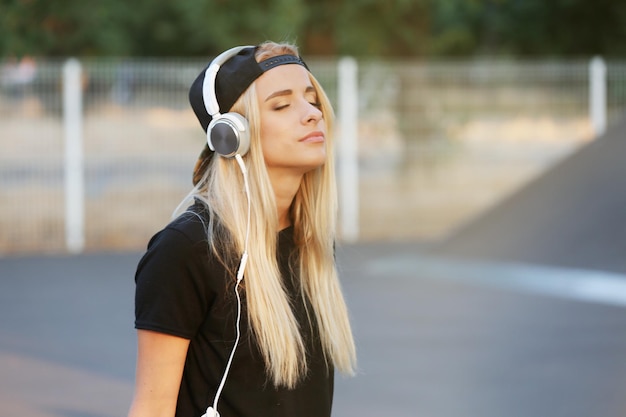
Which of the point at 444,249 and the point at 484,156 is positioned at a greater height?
the point at 484,156

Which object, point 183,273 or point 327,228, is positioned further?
point 327,228

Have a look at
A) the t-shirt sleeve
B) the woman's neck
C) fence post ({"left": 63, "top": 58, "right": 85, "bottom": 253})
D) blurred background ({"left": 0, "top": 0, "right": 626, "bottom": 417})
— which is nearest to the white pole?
blurred background ({"left": 0, "top": 0, "right": 626, "bottom": 417})

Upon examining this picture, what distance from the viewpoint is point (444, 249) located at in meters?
11.2

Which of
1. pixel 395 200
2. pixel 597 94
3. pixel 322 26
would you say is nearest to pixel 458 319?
pixel 395 200

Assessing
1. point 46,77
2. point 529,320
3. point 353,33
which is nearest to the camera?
point 529,320

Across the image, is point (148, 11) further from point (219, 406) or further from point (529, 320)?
point (219, 406)

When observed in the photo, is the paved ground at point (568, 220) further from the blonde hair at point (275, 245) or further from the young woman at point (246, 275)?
the young woman at point (246, 275)

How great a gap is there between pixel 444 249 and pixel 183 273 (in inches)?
350

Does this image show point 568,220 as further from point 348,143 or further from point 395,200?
point 395,200

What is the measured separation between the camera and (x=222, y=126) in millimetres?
2594

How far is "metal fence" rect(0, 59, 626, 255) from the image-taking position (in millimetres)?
13758

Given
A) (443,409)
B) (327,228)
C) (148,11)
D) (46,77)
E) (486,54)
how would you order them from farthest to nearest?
(486,54)
(148,11)
(46,77)
(443,409)
(327,228)

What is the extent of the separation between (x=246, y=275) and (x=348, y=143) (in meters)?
12.2

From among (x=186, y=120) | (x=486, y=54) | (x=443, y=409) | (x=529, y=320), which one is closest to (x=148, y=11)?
(x=486, y=54)
